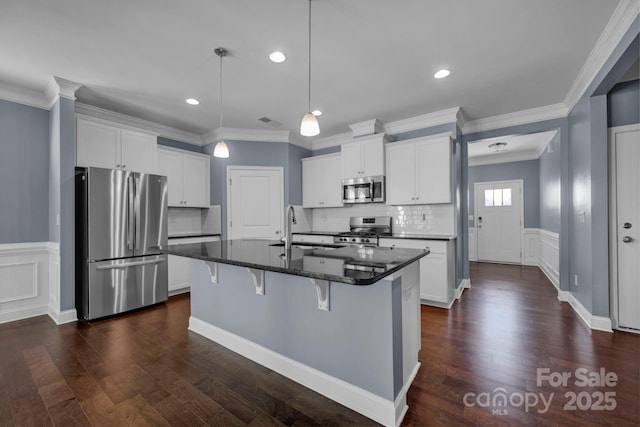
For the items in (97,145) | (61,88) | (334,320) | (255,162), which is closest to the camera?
(334,320)

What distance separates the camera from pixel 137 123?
4340 millimetres

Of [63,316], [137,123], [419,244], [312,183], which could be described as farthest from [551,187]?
[63,316]

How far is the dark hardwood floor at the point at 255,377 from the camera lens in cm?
171

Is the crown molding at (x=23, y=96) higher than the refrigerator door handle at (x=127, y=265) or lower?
higher

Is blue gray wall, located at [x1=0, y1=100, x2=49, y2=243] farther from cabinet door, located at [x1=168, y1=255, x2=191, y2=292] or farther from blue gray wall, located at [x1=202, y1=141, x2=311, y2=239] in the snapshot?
blue gray wall, located at [x1=202, y1=141, x2=311, y2=239]

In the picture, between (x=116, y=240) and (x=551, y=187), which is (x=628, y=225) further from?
(x=116, y=240)

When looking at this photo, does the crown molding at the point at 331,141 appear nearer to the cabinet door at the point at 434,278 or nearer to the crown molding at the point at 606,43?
the cabinet door at the point at 434,278

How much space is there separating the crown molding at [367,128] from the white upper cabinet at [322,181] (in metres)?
0.58

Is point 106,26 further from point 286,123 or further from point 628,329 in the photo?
point 628,329

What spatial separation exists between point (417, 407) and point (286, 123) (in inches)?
161

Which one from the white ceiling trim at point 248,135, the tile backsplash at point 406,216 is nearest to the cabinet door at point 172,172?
the white ceiling trim at point 248,135

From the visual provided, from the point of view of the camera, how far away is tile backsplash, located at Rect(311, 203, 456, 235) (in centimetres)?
418

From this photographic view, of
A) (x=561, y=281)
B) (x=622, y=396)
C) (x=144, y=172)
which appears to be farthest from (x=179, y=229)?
(x=561, y=281)

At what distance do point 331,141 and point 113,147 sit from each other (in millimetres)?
3446
